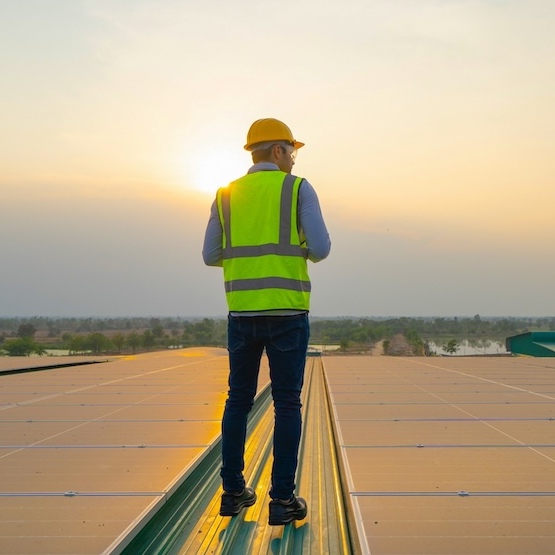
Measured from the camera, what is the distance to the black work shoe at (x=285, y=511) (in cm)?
226

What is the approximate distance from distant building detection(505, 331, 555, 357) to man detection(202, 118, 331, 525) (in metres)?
16.1

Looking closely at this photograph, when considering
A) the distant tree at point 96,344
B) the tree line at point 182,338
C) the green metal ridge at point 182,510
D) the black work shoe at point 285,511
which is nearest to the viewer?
the green metal ridge at point 182,510

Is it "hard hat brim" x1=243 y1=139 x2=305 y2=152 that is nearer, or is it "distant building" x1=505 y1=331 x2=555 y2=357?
"hard hat brim" x1=243 y1=139 x2=305 y2=152

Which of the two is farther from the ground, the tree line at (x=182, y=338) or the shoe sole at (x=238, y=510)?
the shoe sole at (x=238, y=510)

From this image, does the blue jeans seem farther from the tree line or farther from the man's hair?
the tree line

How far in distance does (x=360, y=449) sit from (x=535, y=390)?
141 inches

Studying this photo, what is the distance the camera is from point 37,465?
2.92 meters

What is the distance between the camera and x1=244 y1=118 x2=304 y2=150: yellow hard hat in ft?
8.28

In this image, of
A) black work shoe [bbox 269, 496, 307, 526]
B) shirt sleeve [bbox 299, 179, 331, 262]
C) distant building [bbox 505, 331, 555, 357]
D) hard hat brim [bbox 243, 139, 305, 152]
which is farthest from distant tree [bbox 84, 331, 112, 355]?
shirt sleeve [bbox 299, 179, 331, 262]

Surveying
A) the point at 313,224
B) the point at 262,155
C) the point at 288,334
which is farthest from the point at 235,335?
the point at 262,155

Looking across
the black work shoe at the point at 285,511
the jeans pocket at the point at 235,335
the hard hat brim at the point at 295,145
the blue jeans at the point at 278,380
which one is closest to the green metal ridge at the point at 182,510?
the blue jeans at the point at 278,380

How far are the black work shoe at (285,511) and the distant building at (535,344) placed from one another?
52.9 feet

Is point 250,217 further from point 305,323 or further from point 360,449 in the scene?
point 360,449

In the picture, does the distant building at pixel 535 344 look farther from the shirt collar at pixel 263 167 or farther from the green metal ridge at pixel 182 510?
the shirt collar at pixel 263 167
